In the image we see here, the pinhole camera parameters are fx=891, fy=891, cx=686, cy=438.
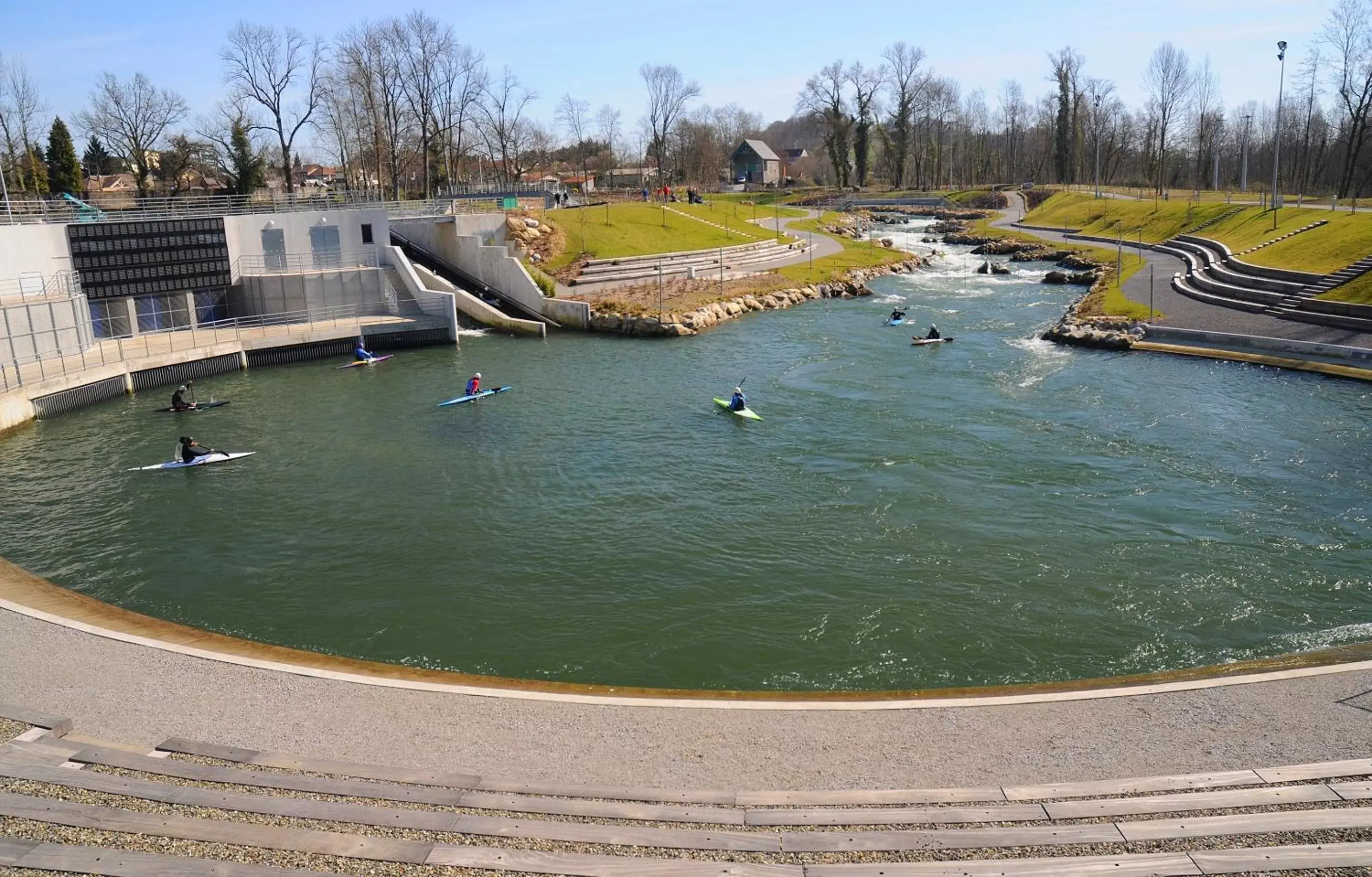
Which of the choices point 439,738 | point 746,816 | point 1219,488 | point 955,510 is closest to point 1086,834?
point 746,816

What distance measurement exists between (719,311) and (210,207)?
30.2 meters

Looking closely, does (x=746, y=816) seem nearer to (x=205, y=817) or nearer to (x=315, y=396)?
(x=205, y=817)

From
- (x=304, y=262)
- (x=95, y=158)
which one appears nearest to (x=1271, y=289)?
(x=304, y=262)

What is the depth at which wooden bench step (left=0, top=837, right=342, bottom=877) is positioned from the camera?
778cm

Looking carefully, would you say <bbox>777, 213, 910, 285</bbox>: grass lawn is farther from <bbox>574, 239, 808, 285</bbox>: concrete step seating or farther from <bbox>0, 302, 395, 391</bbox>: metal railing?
<bbox>0, 302, 395, 391</bbox>: metal railing

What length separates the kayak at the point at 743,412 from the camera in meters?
29.2

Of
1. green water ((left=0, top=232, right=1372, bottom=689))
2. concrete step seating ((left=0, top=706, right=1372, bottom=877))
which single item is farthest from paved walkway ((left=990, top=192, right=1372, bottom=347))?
concrete step seating ((left=0, top=706, right=1372, bottom=877))

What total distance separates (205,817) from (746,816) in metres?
5.26

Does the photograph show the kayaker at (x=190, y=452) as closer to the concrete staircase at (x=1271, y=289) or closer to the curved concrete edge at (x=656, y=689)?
the curved concrete edge at (x=656, y=689)

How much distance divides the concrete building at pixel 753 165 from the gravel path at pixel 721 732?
14485 centimetres

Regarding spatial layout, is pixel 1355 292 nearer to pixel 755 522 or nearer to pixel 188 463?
pixel 755 522

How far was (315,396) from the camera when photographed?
115ft

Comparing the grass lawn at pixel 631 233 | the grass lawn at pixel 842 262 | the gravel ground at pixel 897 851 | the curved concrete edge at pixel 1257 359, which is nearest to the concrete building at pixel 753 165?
the grass lawn at pixel 842 262

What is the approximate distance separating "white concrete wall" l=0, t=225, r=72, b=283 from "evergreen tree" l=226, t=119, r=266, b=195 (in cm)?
3412
